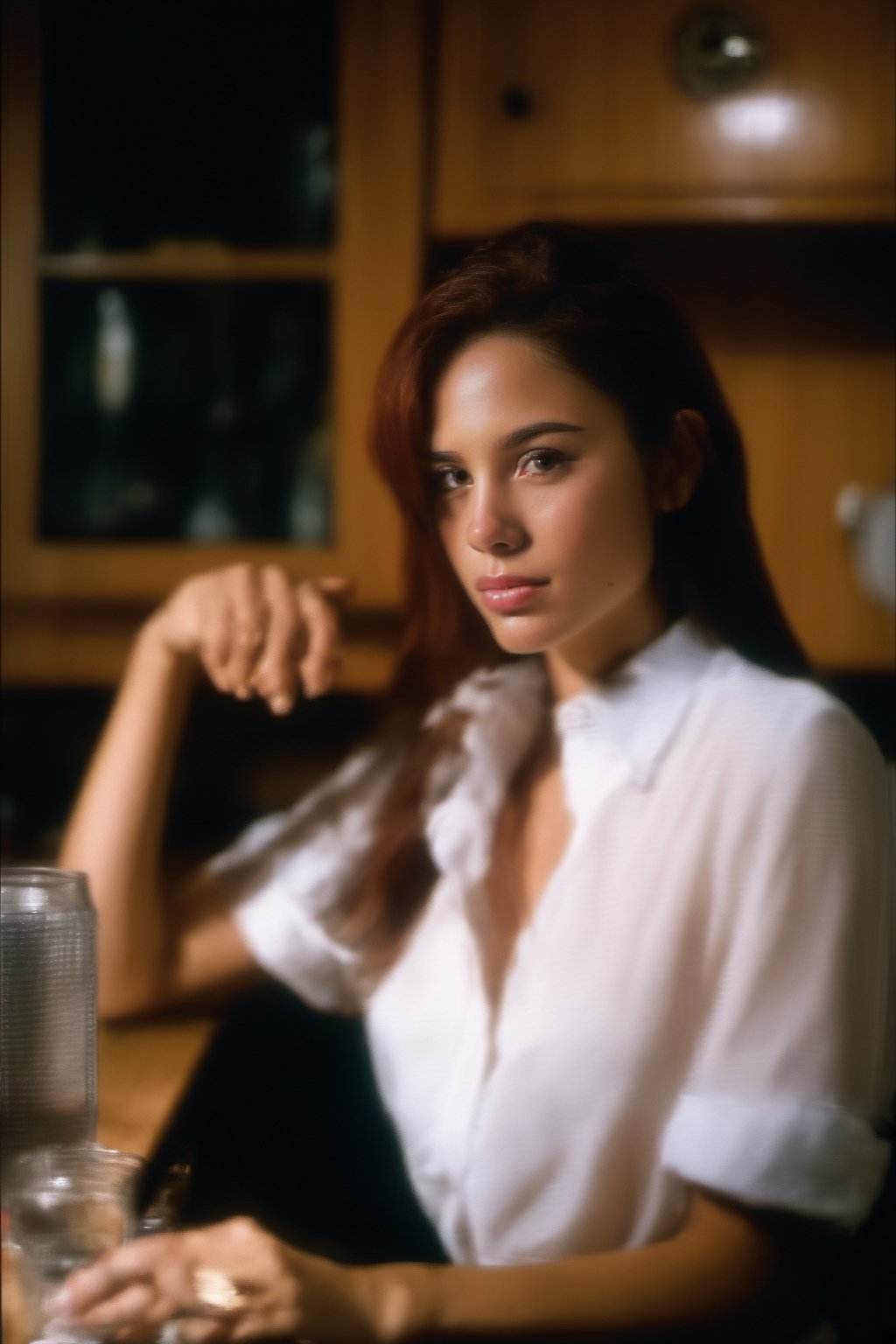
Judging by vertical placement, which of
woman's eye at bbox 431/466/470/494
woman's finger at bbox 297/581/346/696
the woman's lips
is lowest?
woman's finger at bbox 297/581/346/696

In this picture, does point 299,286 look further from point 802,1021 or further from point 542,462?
point 802,1021

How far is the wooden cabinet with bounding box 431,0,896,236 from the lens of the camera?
0.75 meters

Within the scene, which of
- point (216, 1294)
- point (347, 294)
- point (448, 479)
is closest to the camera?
point (216, 1294)

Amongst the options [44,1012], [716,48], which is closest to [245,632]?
[44,1012]

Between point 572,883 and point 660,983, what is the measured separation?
0.24 ft

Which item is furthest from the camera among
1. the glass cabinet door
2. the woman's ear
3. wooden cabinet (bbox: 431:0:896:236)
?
the glass cabinet door

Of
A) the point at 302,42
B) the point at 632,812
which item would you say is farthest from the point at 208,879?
the point at 302,42

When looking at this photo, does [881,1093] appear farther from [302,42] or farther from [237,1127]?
[302,42]

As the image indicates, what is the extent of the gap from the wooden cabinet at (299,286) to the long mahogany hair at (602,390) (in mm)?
170

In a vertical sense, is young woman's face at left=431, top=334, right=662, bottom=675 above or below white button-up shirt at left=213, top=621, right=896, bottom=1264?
above

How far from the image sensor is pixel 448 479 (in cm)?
67

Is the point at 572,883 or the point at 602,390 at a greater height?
the point at 602,390

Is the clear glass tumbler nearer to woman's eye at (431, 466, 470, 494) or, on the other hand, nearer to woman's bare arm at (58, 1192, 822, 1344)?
woman's bare arm at (58, 1192, 822, 1344)

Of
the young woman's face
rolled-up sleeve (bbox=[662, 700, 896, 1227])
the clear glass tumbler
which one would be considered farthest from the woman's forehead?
the clear glass tumbler
